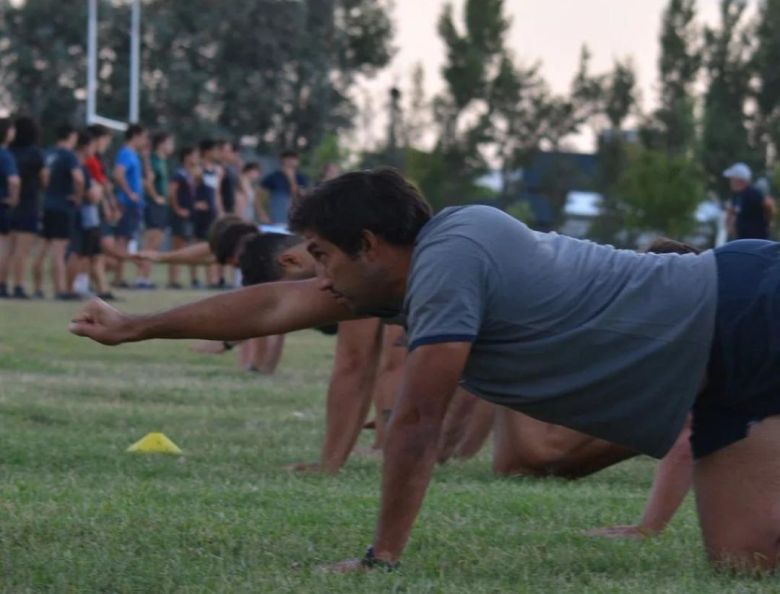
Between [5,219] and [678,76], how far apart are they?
135 ft

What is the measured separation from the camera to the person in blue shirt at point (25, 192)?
20250mm

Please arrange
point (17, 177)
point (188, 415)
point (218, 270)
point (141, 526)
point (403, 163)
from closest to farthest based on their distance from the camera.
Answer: point (141, 526), point (188, 415), point (17, 177), point (218, 270), point (403, 163)

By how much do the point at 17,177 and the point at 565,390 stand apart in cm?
1564

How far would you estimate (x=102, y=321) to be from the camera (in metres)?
5.02

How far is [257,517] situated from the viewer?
5.92m

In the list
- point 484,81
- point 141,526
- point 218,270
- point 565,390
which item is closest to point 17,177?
point 218,270

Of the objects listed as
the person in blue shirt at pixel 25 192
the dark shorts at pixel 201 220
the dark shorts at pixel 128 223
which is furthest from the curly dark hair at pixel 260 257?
the dark shorts at pixel 201 220

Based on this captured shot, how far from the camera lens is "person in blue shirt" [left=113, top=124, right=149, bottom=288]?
75.7ft

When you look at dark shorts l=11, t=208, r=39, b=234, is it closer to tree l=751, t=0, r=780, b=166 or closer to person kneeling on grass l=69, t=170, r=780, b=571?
person kneeling on grass l=69, t=170, r=780, b=571

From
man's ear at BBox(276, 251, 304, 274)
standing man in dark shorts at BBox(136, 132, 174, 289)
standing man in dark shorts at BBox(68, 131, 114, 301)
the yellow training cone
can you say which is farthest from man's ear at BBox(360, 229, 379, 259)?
standing man in dark shorts at BBox(136, 132, 174, 289)

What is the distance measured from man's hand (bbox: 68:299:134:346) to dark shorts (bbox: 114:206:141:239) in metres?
18.4

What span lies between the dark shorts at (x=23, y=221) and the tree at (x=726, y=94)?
37.9 m

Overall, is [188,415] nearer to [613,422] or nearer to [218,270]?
[613,422]

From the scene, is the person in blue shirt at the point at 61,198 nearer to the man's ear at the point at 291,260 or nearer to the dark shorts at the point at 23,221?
the dark shorts at the point at 23,221
